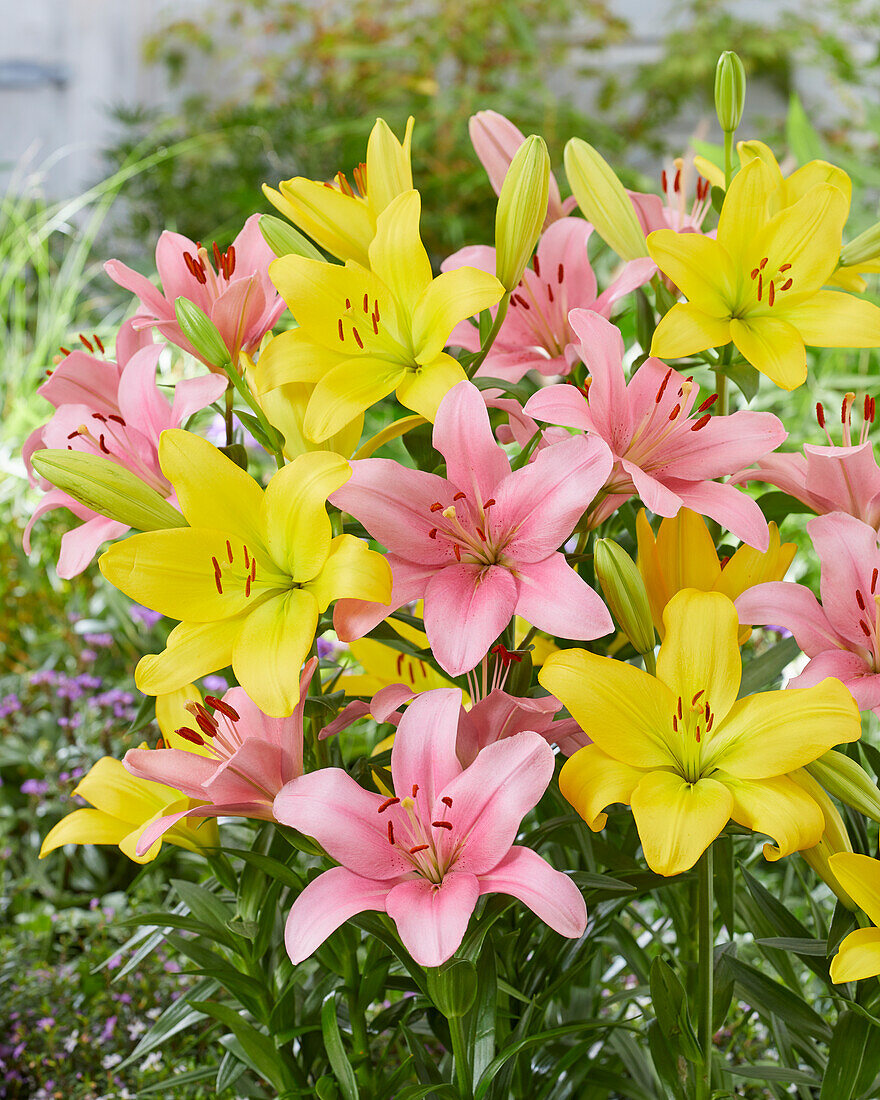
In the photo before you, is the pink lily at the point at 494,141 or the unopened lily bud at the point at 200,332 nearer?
the unopened lily bud at the point at 200,332

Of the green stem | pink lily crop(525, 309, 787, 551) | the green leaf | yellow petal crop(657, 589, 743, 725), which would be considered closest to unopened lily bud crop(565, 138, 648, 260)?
pink lily crop(525, 309, 787, 551)

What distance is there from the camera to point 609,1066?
2.26ft

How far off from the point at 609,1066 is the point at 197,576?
47 centimetres

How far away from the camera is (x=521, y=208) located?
48 centimetres

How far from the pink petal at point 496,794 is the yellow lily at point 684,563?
99mm

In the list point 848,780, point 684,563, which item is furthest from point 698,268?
point 848,780

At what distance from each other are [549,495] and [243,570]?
14cm

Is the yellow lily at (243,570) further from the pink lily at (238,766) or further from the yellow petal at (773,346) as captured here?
the yellow petal at (773,346)

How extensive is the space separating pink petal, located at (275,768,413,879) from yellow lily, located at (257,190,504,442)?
0.15m

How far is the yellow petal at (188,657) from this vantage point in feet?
1.37

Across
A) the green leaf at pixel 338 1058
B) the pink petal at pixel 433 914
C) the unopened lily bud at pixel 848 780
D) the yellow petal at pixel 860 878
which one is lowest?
the green leaf at pixel 338 1058

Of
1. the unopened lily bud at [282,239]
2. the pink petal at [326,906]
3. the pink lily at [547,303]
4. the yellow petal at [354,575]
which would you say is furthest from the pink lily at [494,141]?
the pink petal at [326,906]

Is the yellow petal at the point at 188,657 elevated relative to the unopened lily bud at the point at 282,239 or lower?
lower

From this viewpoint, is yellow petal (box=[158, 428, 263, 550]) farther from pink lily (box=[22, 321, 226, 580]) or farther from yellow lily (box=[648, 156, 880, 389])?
yellow lily (box=[648, 156, 880, 389])
